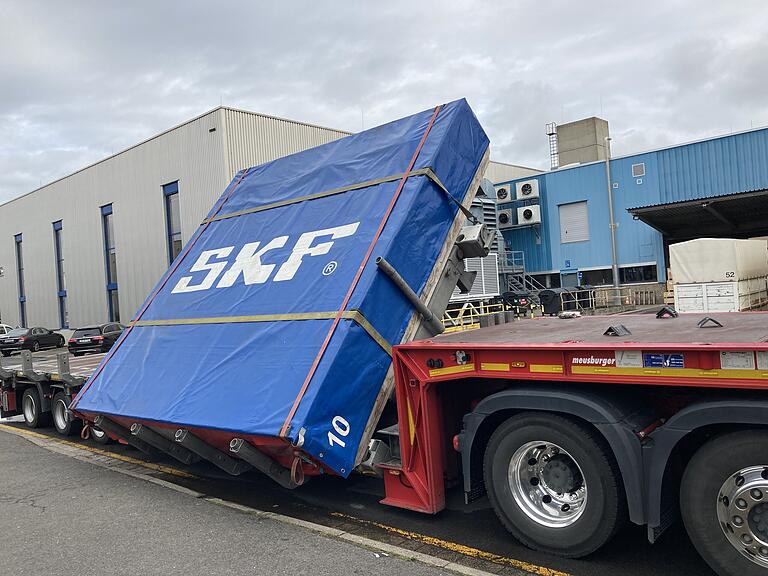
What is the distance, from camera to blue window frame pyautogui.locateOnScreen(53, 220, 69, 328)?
40.6 metres

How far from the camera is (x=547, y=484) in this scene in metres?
4.30

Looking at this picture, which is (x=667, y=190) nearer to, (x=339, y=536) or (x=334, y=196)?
(x=334, y=196)

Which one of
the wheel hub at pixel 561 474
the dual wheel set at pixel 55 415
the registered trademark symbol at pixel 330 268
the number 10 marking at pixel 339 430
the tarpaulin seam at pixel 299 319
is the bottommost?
the dual wheel set at pixel 55 415

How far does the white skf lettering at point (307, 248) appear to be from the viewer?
6.07 meters

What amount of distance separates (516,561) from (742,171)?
28.3 meters

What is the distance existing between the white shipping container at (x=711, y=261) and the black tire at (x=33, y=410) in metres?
16.8

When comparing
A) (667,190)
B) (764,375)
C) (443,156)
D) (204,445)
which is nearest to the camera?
(764,375)

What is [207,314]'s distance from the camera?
6.62 metres

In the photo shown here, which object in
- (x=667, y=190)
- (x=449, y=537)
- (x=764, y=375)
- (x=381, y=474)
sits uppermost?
(x=667, y=190)

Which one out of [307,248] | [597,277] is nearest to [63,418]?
[307,248]

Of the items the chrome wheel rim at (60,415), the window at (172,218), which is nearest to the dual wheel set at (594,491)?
the chrome wheel rim at (60,415)

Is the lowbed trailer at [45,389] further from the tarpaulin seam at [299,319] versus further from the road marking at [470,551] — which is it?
the road marking at [470,551]

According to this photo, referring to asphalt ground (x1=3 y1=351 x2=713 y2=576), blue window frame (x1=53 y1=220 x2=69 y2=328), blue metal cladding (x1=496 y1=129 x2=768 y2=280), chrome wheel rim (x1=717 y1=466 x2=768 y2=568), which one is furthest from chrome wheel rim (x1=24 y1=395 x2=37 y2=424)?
blue window frame (x1=53 y1=220 x2=69 y2=328)

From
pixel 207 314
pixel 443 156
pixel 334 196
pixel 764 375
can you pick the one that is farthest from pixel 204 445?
pixel 764 375
